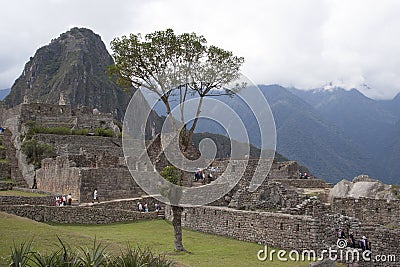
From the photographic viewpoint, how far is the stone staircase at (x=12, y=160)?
1528 inches

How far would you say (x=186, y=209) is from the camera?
22156 millimetres

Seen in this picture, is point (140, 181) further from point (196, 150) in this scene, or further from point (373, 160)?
point (373, 160)

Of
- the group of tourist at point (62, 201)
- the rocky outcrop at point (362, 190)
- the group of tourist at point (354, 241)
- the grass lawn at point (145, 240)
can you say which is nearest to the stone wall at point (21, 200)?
the group of tourist at point (62, 201)

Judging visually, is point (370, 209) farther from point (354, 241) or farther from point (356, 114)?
point (356, 114)

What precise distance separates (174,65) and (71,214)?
29.4 feet

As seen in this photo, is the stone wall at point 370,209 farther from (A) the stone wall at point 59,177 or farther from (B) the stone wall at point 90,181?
(A) the stone wall at point 59,177

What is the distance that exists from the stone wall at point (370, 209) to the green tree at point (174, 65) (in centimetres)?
877

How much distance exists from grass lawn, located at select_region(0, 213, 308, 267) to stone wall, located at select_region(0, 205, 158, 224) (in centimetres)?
75

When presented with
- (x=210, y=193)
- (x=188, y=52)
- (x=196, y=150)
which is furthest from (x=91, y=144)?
(x=188, y=52)

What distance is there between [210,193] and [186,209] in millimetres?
2412

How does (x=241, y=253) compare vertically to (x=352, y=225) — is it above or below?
below

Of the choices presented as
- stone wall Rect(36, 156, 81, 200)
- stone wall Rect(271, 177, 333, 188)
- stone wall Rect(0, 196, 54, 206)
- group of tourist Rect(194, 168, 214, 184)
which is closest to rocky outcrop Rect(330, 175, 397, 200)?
stone wall Rect(271, 177, 333, 188)

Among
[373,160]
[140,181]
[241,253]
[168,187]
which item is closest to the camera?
[241,253]

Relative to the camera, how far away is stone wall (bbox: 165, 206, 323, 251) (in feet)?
53.6
